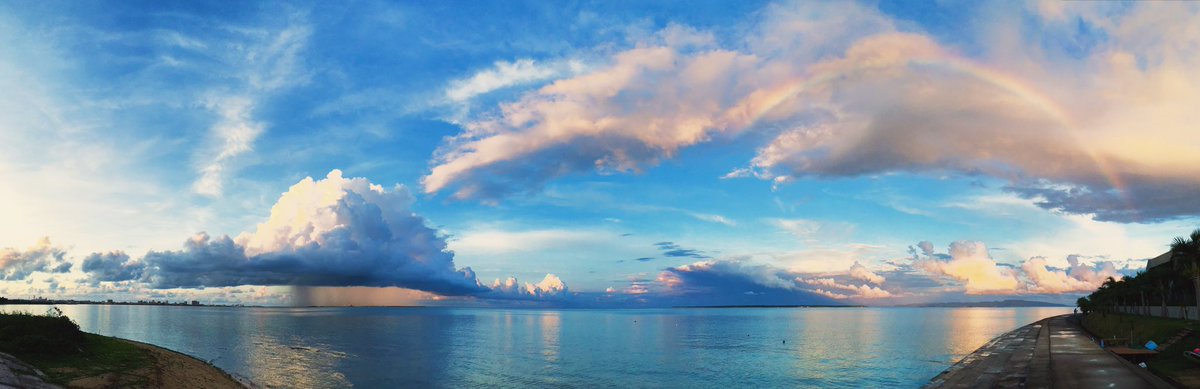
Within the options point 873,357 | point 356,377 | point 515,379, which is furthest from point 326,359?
point 873,357

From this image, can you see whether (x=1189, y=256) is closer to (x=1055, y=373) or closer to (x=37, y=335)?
(x=1055, y=373)

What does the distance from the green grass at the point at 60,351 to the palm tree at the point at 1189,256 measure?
389ft

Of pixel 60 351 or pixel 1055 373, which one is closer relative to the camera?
pixel 60 351

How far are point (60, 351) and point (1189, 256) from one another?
124m

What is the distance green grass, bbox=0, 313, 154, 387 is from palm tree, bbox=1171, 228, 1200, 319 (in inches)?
4664

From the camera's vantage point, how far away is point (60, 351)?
35.8 meters

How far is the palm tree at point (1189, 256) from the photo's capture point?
82.2m

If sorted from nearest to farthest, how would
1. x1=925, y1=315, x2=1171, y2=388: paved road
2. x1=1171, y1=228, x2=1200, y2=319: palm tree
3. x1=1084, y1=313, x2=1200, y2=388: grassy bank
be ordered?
x1=925, y1=315, x2=1171, y2=388: paved road, x1=1084, y1=313, x2=1200, y2=388: grassy bank, x1=1171, y1=228, x2=1200, y2=319: palm tree

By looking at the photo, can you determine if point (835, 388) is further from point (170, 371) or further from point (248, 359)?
point (248, 359)

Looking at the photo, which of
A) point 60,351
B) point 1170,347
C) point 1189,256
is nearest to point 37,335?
point 60,351

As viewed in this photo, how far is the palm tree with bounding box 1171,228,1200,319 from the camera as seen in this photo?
82250 mm

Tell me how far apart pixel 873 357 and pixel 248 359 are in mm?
91315

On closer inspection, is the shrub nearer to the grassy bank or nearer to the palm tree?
the grassy bank

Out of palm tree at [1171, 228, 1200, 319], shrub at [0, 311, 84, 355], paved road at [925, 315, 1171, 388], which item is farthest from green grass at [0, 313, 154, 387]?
palm tree at [1171, 228, 1200, 319]
